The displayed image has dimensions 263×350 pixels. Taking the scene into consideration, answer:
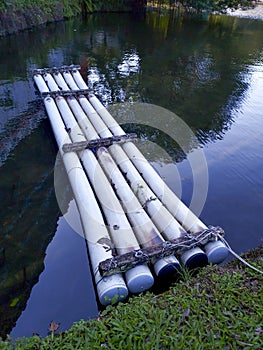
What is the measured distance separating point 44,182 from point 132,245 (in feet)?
9.29

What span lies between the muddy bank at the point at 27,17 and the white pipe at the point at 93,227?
1259 cm

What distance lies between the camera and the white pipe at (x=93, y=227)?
12.5 ft

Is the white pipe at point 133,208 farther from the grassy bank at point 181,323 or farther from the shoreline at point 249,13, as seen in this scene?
the shoreline at point 249,13

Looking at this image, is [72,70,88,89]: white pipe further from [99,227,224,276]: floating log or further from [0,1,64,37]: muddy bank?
[0,1,64,37]: muddy bank

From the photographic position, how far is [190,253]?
433 cm

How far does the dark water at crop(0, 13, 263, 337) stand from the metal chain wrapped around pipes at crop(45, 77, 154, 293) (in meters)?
0.67

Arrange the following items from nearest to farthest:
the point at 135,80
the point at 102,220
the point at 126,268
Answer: the point at 126,268 → the point at 102,220 → the point at 135,80

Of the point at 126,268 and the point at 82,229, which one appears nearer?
the point at 126,268

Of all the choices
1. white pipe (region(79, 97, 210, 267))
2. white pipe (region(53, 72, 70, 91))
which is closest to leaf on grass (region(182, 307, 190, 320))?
white pipe (region(79, 97, 210, 267))

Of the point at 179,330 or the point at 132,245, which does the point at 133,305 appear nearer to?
the point at 179,330

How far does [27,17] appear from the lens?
18.1m

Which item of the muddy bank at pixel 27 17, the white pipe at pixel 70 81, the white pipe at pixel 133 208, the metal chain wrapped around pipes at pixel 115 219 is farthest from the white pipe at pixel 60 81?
the muddy bank at pixel 27 17

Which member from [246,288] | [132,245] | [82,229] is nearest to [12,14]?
[82,229]

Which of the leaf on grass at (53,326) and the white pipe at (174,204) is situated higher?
the white pipe at (174,204)
